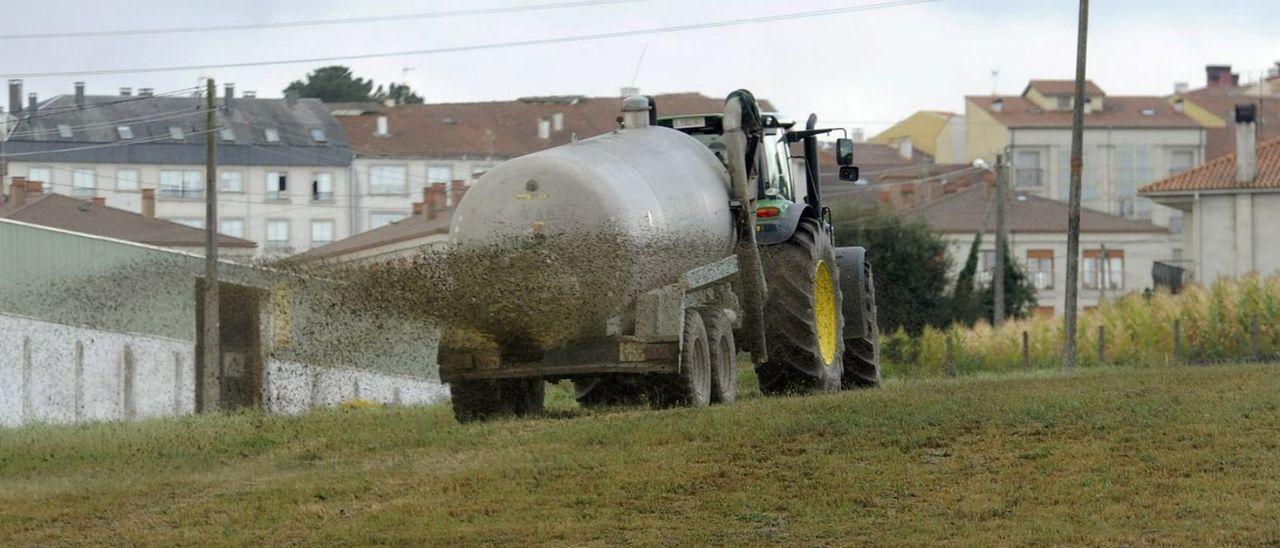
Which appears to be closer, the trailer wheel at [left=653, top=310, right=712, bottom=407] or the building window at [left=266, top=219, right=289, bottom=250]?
the trailer wheel at [left=653, top=310, right=712, bottom=407]

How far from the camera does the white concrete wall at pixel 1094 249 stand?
95188mm

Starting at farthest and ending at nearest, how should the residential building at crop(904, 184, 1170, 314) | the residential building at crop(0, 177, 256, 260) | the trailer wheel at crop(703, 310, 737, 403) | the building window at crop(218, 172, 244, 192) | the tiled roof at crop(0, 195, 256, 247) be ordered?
→ the building window at crop(218, 172, 244, 192), the residential building at crop(904, 184, 1170, 314), the tiled roof at crop(0, 195, 256, 247), the residential building at crop(0, 177, 256, 260), the trailer wheel at crop(703, 310, 737, 403)

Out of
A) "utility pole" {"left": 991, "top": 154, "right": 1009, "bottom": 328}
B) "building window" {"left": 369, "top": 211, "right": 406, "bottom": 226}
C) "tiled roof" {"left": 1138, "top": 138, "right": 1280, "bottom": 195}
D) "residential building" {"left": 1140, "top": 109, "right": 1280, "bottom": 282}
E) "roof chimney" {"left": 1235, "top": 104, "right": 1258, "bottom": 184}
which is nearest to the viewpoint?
"utility pole" {"left": 991, "top": 154, "right": 1009, "bottom": 328}

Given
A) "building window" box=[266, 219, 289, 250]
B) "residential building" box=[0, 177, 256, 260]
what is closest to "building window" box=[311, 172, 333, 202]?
"building window" box=[266, 219, 289, 250]

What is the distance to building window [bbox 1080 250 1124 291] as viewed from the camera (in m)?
97.1

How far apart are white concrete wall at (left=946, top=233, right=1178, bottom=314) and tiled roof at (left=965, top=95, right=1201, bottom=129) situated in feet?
55.0

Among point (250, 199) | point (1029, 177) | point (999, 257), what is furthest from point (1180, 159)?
point (999, 257)

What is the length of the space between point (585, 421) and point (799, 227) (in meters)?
4.93

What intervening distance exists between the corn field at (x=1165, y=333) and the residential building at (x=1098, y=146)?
65057mm

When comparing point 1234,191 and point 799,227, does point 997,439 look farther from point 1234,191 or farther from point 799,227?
point 1234,191

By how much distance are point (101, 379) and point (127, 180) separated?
227 feet

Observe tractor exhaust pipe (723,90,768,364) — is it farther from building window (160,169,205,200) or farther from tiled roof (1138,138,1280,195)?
building window (160,169,205,200)

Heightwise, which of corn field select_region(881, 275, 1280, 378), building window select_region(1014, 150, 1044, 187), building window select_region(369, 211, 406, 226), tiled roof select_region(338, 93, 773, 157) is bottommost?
corn field select_region(881, 275, 1280, 378)

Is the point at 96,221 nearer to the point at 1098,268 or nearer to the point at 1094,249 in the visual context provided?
the point at 1094,249
